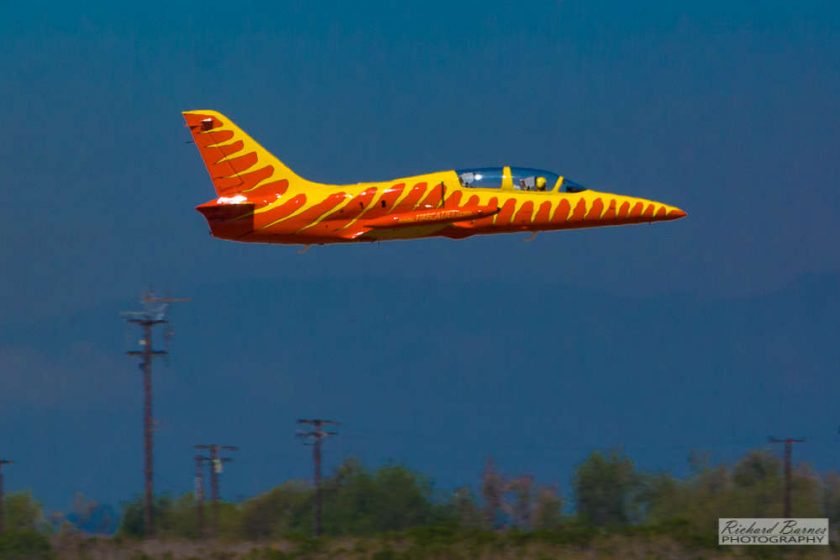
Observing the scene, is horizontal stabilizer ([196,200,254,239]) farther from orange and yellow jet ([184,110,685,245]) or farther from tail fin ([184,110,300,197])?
tail fin ([184,110,300,197])

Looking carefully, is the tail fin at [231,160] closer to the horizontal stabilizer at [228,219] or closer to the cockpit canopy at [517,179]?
the horizontal stabilizer at [228,219]

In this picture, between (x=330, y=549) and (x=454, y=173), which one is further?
(x=330, y=549)

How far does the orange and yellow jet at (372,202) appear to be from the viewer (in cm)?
5028

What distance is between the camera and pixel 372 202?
50.2m

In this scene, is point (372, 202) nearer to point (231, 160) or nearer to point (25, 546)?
point (231, 160)

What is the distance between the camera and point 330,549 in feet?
200

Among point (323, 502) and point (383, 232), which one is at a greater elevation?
point (383, 232)

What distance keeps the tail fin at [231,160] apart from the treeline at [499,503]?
2702 centimetres

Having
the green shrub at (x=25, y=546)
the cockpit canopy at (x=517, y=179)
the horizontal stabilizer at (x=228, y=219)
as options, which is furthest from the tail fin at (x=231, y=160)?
the green shrub at (x=25, y=546)

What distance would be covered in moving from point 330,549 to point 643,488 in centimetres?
2761

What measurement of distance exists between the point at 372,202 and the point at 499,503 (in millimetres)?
32407

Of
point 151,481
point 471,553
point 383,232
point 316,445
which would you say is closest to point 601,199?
point 383,232

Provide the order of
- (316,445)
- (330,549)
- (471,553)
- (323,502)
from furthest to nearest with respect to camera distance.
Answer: (323,502)
(316,445)
(330,549)
(471,553)

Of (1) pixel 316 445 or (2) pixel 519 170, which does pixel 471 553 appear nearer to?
(2) pixel 519 170
